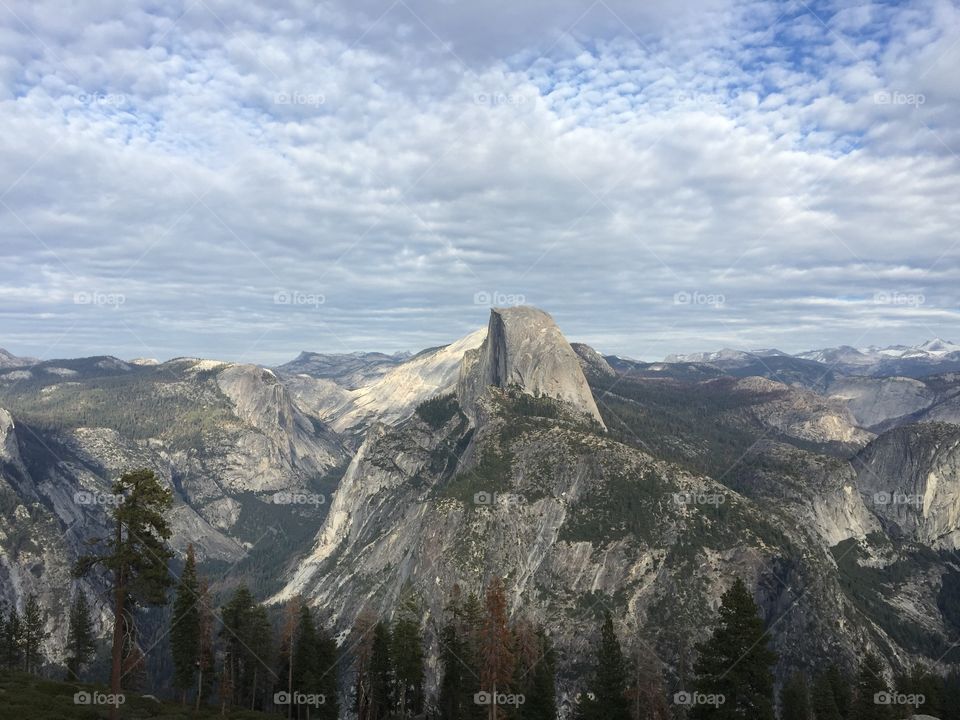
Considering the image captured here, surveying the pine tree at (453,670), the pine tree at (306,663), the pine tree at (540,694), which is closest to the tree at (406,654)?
the pine tree at (453,670)

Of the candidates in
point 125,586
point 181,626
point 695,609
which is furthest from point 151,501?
point 695,609

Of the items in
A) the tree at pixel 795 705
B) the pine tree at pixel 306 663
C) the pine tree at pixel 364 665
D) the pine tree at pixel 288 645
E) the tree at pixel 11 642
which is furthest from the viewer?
the tree at pixel 11 642

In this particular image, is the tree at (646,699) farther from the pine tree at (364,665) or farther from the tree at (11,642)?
the tree at (11,642)

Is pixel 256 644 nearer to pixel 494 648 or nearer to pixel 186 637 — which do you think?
pixel 186 637

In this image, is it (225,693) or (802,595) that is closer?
(225,693)

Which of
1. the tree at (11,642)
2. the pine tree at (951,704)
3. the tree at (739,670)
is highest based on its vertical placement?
the tree at (739,670)

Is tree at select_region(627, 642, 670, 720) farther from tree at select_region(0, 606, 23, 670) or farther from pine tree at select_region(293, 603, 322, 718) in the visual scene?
tree at select_region(0, 606, 23, 670)

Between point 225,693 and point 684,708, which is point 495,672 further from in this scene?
point 684,708
